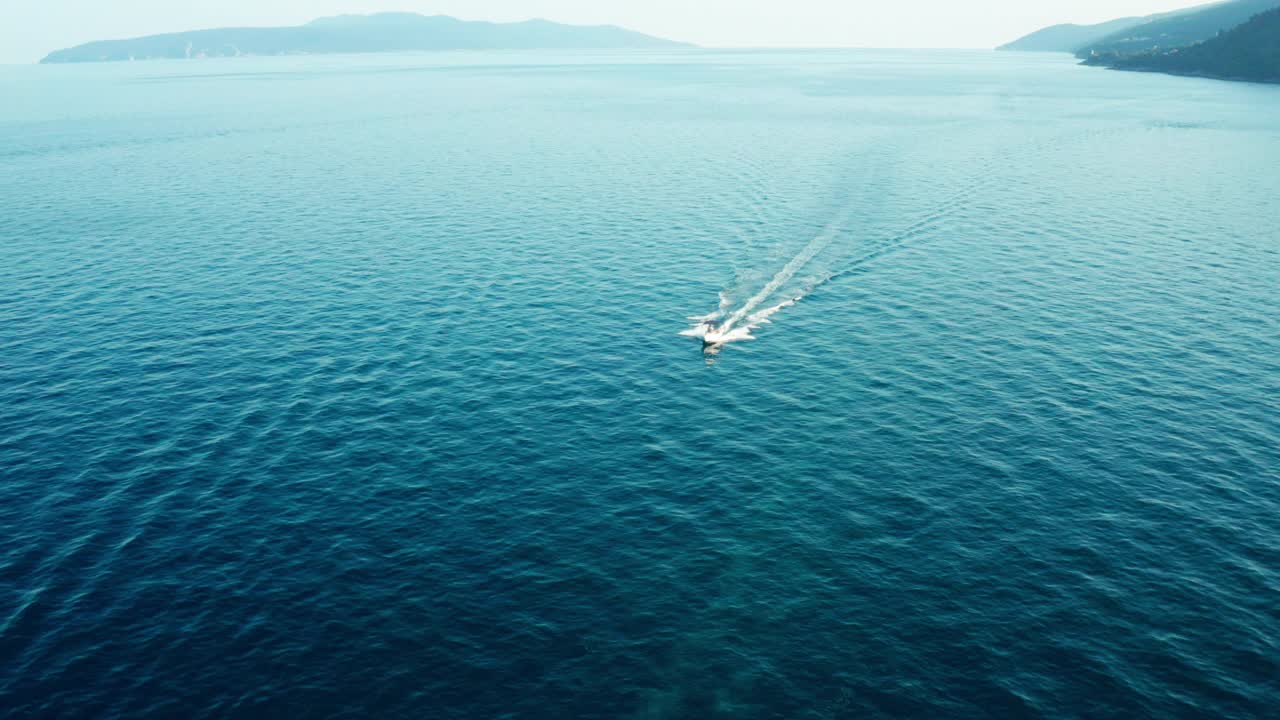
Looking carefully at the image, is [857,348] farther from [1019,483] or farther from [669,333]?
[1019,483]

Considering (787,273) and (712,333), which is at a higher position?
(787,273)

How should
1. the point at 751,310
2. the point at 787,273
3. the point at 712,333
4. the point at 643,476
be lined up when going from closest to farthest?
the point at 643,476
the point at 712,333
the point at 751,310
the point at 787,273

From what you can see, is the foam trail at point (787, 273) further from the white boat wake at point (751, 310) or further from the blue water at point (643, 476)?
the blue water at point (643, 476)

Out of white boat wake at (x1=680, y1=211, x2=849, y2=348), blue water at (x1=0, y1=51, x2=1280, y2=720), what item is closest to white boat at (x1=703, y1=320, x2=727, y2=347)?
white boat wake at (x1=680, y1=211, x2=849, y2=348)

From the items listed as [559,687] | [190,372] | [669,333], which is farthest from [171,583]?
[669,333]

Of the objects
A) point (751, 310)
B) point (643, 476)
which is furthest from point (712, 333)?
point (643, 476)

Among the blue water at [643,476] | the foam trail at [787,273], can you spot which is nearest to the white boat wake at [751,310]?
the foam trail at [787,273]

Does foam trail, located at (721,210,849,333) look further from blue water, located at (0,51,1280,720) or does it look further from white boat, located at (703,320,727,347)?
white boat, located at (703,320,727,347)

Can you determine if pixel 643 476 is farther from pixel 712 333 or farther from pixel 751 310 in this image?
pixel 751 310
